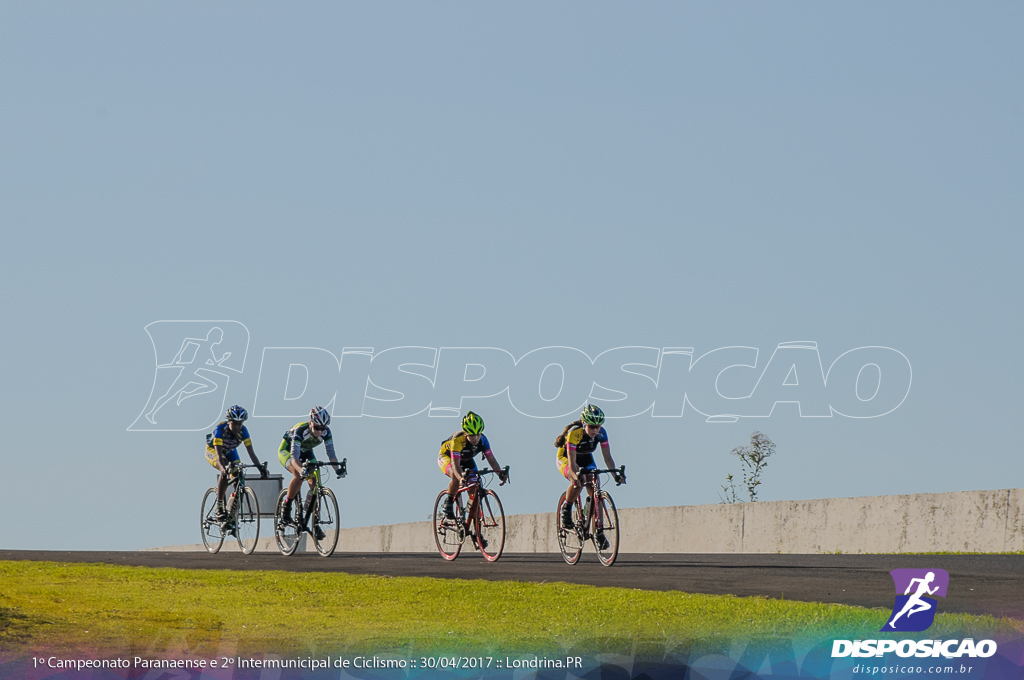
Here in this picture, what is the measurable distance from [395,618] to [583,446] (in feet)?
23.0

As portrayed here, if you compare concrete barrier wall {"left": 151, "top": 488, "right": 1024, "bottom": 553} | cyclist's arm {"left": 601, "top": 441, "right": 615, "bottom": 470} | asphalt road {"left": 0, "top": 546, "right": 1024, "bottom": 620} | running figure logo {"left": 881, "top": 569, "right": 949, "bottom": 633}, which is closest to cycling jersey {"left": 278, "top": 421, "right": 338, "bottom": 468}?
asphalt road {"left": 0, "top": 546, "right": 1024, "bottom": 620}

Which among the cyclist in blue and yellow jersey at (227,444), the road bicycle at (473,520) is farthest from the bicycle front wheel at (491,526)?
the cyclist in blue and yellow jersey at (227,444)

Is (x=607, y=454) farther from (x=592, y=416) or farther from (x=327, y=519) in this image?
(x=327, y=519)

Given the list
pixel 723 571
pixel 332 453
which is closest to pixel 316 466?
pixel 332 453

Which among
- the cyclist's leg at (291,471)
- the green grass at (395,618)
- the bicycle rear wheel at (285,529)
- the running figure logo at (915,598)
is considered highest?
the cyclist's leg at (291,471)

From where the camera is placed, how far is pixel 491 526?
1852cm

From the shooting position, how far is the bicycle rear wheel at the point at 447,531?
18906 millimetres

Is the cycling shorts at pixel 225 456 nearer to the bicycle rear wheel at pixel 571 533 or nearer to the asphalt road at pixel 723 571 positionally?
the asphalt road at pixel 723 571

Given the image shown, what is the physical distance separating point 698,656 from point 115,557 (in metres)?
13.6

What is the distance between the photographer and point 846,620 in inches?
388

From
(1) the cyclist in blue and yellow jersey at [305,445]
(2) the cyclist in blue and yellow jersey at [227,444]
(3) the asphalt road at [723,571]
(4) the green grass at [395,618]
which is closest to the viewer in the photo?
(4) the green grass at [395,618]

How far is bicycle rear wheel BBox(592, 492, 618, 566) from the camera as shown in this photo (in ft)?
56.7

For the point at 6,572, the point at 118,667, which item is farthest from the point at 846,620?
the point at 6,572

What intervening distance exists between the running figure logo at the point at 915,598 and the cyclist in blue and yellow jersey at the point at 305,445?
26.1 feet
